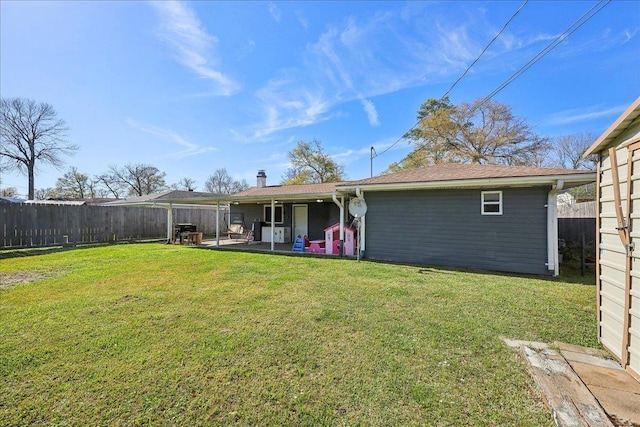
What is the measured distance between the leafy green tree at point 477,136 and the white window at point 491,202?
1462cm

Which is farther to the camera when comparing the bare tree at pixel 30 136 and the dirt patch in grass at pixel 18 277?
the bare tree at pixel 30 136

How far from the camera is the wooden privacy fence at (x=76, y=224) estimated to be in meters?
10.3

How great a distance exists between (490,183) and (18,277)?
10.8m

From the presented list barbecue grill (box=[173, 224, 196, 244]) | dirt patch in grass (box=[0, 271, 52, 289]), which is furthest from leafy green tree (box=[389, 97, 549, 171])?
dirt patch in grass (box=[0, 271, 52, 289])

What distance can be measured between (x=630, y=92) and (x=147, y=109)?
18.7 m

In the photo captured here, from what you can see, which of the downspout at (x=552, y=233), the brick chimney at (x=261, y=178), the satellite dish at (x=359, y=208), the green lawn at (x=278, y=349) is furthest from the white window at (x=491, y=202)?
the brick chimney at (x=261, y=178)

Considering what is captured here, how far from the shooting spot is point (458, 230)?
7.52 meters

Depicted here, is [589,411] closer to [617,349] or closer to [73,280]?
[617,349]

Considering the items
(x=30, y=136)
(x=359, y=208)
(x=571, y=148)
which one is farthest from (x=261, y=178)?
(x=30, y=136)

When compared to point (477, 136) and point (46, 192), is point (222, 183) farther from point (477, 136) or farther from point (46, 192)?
point (477, 136)

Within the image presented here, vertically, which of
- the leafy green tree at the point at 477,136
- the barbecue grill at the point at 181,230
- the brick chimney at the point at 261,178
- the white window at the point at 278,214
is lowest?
the barbecue grill at the point at 181,230

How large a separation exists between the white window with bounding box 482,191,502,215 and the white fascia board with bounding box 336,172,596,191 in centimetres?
23

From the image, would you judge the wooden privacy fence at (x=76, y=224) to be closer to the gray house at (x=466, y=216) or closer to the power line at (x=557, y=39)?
the gray house at (x=466, y=216)

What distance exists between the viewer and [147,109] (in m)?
11.3
